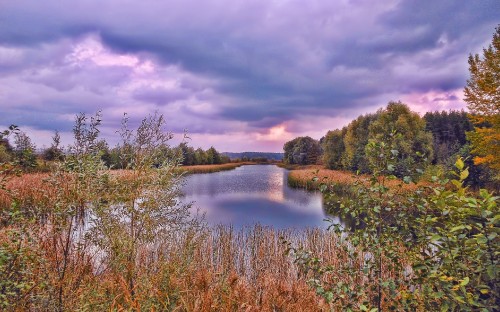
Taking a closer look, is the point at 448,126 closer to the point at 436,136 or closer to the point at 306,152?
the point at 436,136

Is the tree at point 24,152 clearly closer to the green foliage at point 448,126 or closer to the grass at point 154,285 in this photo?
the grass at point 154,285

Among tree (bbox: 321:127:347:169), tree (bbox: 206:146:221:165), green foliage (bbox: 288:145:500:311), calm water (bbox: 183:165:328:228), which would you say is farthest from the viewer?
tree (bbox: 206:146:221:165)

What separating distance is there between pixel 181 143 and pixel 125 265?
3250 mm

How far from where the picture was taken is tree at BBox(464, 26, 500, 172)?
20422 mm

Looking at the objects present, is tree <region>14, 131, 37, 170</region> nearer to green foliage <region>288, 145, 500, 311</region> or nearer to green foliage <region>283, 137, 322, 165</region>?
green foliage <region>288, 145, 500, 311</region>

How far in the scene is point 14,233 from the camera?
3652 mm

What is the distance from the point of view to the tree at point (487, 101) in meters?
20.4

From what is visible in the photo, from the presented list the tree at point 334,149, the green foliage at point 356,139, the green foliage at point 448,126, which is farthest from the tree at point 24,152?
the green foliage at point 448,126

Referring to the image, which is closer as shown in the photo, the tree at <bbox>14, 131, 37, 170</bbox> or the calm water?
the tree at <bbox>14, 131, 37, 170</bbox>

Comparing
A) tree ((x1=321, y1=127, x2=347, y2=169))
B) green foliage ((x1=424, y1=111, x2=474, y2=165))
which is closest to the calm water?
tree ((x1=321, y1=127, x2=347, y2=169))

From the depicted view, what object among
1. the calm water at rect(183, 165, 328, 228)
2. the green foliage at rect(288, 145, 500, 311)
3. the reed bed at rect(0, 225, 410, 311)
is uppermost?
the green foliage at rect(288, 145, 500, 311)

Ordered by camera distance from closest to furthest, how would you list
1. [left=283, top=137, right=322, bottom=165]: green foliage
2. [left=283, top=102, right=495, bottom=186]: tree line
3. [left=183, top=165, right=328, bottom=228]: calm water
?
[left=183, top=165, right=328, bottom=228]: calm water < [left=283, top=102, right=495, bottom=186]: tree line < [left=283, top=137, right=322, bottom=165]: green foliage

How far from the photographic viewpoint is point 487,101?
21.3 meters

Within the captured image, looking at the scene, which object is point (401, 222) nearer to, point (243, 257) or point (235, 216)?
point (243, 257)
